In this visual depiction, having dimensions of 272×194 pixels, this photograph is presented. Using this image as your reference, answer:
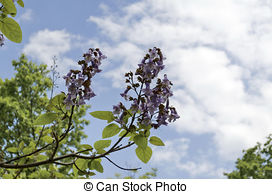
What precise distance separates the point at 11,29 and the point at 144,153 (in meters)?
1.31

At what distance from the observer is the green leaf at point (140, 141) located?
227 centimetres

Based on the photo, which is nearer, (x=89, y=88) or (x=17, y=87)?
(x=89, y=88)

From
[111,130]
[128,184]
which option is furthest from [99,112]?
[128,184]

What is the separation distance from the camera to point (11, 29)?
7.45 feet

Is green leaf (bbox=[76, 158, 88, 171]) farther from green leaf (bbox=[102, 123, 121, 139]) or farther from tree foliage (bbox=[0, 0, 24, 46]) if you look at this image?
tree foliage (bbox=[0, 0, 24, 46])

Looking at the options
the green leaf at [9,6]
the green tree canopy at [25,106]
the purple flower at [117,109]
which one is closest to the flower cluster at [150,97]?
the purple flower at [117,109]

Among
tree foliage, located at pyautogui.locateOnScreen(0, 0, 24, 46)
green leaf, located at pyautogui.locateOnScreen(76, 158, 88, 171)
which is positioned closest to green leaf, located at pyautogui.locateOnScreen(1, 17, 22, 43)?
tree foliage, located at pyautogui.locateOnScreen(0, 0, 24, 46)

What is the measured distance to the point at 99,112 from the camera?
2395 mm

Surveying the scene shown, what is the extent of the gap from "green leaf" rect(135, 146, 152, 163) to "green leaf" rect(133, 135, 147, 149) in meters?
0.11

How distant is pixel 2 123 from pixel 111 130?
20.8m

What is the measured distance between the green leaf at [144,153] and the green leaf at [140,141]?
108mm

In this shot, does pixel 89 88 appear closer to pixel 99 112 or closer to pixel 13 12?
pixel 99 112

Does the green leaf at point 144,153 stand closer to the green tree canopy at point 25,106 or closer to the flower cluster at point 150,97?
the flower cluster at point 150,97

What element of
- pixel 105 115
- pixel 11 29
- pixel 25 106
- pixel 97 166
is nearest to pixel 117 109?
pixel 105 115
